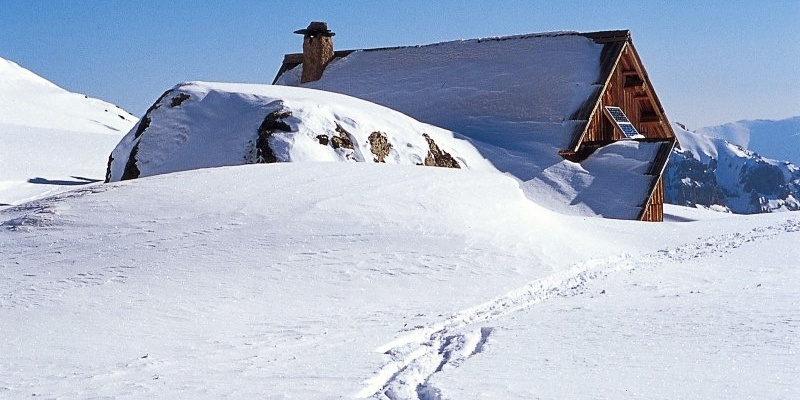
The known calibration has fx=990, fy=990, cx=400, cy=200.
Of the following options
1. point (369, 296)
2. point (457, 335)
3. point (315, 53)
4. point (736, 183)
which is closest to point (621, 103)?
point (315, 53)

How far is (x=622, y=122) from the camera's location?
84.1ft

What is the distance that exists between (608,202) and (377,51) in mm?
11301

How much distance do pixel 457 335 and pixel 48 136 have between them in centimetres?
2611

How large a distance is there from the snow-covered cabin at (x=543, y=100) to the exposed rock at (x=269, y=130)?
606cm

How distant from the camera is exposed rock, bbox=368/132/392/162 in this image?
60.9ft

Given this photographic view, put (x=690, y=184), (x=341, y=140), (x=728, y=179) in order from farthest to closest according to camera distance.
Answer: (x=728, y=179) → (x=690, y=184) → (x=341, y=140)

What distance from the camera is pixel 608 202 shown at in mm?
21391

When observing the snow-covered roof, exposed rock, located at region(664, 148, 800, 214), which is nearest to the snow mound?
the snow-covered roof

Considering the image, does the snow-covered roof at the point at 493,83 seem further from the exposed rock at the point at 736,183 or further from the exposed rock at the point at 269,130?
the exposed rock at the point at 736,183

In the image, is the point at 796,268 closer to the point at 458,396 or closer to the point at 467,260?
the point at 467,260

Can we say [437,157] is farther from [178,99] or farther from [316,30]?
[316,30]

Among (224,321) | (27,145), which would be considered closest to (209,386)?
(224,321)

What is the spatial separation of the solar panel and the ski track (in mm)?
12159

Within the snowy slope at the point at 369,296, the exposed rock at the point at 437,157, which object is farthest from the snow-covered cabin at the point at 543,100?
the snowy slope at the point at 369,296
